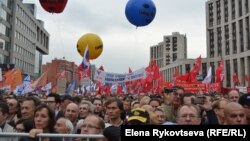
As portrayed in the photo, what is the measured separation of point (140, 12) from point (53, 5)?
2295 mm

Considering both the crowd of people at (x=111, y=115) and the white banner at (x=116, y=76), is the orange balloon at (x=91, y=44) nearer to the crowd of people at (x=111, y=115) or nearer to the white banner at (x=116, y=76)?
the white banner at (x=116, y=76)

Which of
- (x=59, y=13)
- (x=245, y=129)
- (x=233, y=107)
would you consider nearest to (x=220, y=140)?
(x=245, y=129)

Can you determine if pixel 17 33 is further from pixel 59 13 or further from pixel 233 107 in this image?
pixel 233 107

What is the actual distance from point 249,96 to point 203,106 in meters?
1.04

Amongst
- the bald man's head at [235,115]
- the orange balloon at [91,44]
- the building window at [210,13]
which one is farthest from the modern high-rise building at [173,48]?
the bald man's head at [235,115]

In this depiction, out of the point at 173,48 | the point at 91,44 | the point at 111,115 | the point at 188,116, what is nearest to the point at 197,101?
the point at 111,115

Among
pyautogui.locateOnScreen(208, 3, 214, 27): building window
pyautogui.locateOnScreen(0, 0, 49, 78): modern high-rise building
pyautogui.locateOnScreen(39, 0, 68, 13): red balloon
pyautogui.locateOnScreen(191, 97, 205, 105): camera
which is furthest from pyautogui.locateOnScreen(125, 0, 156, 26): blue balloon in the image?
pyautogui.locateOnScreen(208, 3, 214, 27): building window

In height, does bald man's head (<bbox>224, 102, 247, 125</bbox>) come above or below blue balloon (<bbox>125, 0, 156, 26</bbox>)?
below

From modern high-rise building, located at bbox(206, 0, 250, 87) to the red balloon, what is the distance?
71711 mm

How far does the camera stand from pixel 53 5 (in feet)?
25.5

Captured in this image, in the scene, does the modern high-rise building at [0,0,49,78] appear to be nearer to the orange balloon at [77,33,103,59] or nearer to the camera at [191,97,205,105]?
the orange balloon at [77,33,103,59]

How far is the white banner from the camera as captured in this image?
46.4ft

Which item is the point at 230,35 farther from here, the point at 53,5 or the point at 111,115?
the point at 111,115

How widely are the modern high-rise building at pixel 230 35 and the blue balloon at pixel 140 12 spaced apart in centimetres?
6973
